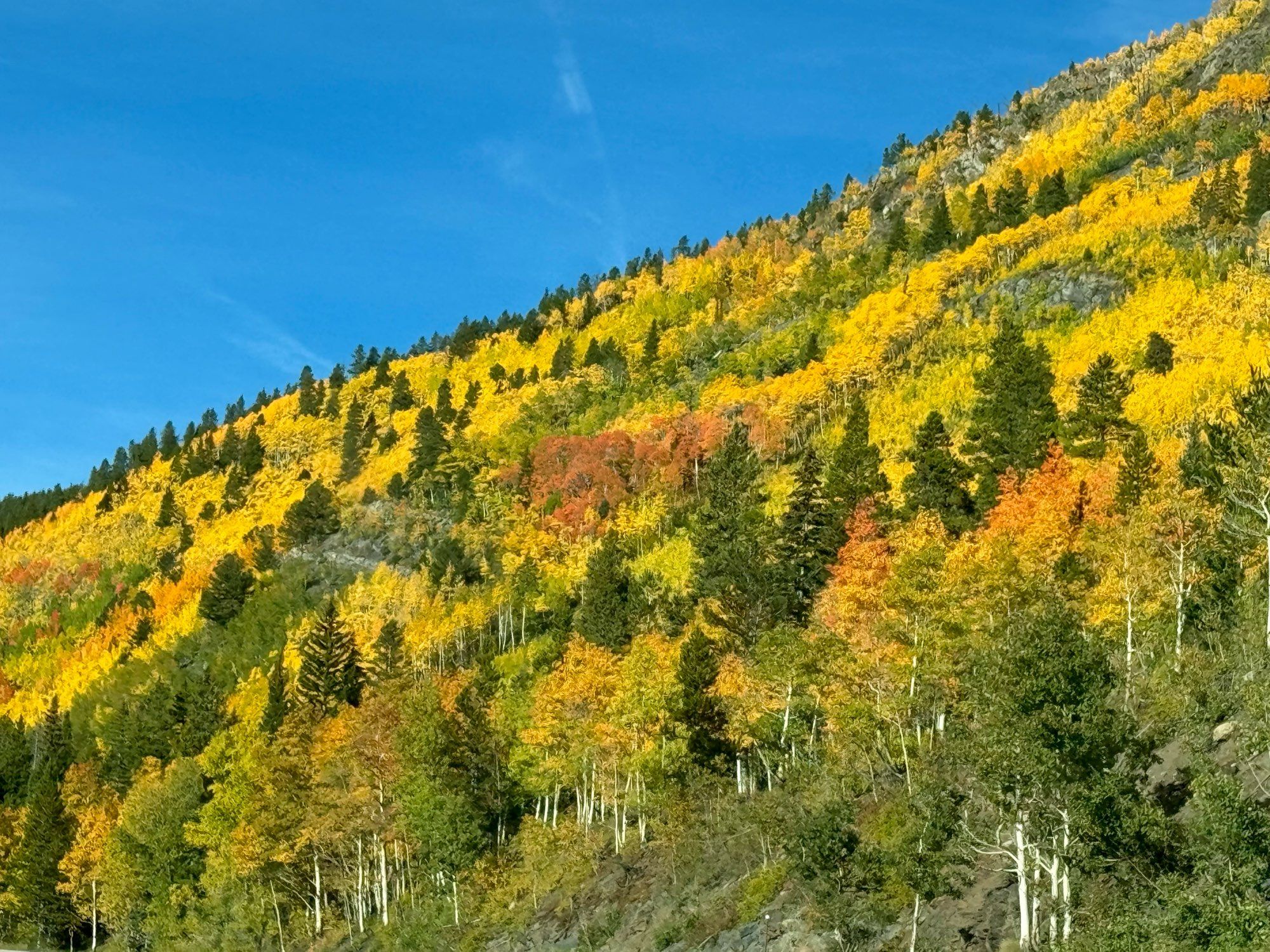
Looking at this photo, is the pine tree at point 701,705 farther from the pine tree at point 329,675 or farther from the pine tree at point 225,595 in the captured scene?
the pine tree at point 225,595

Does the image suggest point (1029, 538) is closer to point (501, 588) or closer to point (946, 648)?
point (946, 648)

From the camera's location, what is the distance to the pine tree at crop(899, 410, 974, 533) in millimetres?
67938

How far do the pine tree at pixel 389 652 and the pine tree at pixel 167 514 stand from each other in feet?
314

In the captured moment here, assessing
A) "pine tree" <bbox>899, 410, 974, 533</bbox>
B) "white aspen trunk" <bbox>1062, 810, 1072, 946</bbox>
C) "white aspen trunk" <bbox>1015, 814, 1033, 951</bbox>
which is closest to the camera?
"white aspen trunk" <bbox>1062, 810, 1072, 946</bbox>

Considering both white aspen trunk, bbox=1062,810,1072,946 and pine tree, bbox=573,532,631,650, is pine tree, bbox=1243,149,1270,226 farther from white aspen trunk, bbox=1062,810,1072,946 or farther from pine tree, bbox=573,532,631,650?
white aspen trunk, bbox=1062,810,1072,946

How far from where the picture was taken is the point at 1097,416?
236 ft

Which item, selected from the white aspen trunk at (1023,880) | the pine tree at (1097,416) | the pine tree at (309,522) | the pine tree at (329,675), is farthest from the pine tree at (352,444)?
the white aspen trunk at (1023,880)

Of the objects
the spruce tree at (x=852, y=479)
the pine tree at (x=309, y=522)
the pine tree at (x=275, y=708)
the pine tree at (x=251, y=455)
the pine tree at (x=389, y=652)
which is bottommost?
the pine tree at (x=275, y=708)

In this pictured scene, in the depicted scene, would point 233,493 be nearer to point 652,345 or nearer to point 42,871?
point 652,345

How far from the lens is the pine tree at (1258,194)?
116750 mm

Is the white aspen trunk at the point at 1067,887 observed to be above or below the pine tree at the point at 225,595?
below

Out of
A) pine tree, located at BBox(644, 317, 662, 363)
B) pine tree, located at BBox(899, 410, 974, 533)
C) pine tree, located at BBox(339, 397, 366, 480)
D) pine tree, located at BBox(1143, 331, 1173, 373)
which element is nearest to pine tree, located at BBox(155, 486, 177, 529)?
pine tree, located at BBox(339, 397, 366, 480)

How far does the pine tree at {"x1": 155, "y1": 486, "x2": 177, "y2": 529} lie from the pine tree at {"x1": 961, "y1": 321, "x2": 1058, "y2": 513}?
13213 centimetres

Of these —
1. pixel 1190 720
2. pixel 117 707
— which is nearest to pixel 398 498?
pixel 117 707
